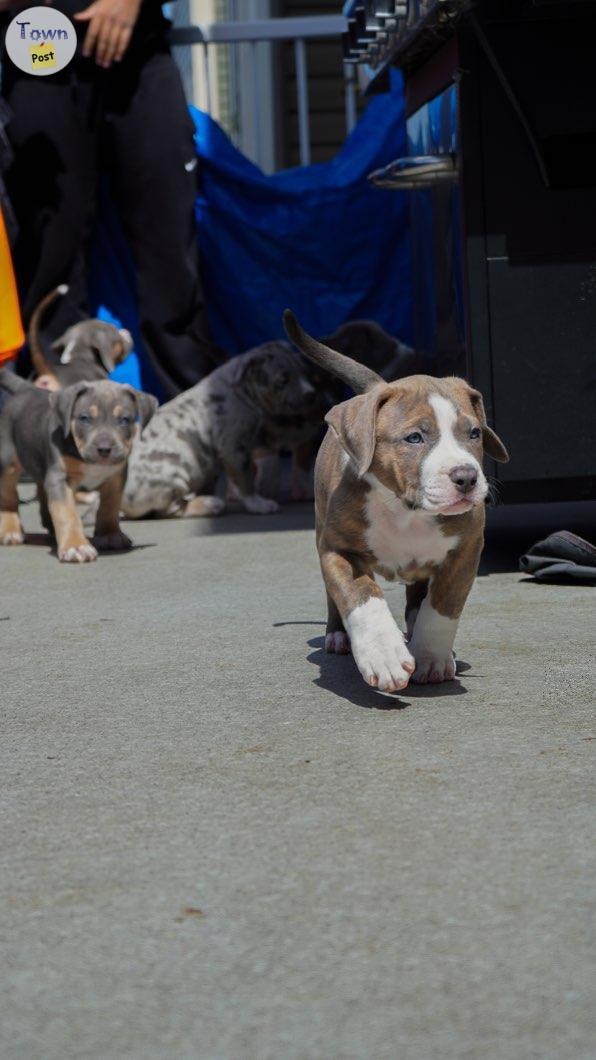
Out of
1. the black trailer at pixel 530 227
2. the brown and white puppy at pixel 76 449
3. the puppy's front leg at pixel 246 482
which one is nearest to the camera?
the black trailer at pixel 530 227

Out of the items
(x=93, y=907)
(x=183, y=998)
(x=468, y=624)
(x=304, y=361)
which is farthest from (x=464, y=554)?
(x=304, y=361)

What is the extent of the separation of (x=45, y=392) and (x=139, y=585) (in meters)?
1.65

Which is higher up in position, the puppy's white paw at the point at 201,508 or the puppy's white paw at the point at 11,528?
the puppy's white paw at the point at 11,528

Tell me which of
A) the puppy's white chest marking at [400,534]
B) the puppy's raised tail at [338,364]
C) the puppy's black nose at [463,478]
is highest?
the puppy's raised tail at [338,364]

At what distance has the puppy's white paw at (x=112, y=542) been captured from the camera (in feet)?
19.9

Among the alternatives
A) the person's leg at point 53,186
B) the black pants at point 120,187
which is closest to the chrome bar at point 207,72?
the black pants at point 120,187

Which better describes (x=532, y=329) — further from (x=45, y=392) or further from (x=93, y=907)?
(x=93, y=907)

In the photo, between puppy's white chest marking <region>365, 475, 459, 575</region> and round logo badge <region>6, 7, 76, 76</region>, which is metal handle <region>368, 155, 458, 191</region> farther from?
puppy's white chest marking <region>365, 475, 459, 575</region>

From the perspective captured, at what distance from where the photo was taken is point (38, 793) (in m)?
2.62

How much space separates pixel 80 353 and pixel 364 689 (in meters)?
4.36

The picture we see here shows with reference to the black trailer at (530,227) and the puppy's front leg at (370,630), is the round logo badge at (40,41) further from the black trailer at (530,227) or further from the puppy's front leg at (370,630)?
the puppy's front leg at (370,630)

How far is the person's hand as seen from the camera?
7055mm

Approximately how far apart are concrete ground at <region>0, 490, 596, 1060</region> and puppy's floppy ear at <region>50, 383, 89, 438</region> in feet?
6.16

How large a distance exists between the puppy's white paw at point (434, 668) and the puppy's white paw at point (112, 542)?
2.88m
